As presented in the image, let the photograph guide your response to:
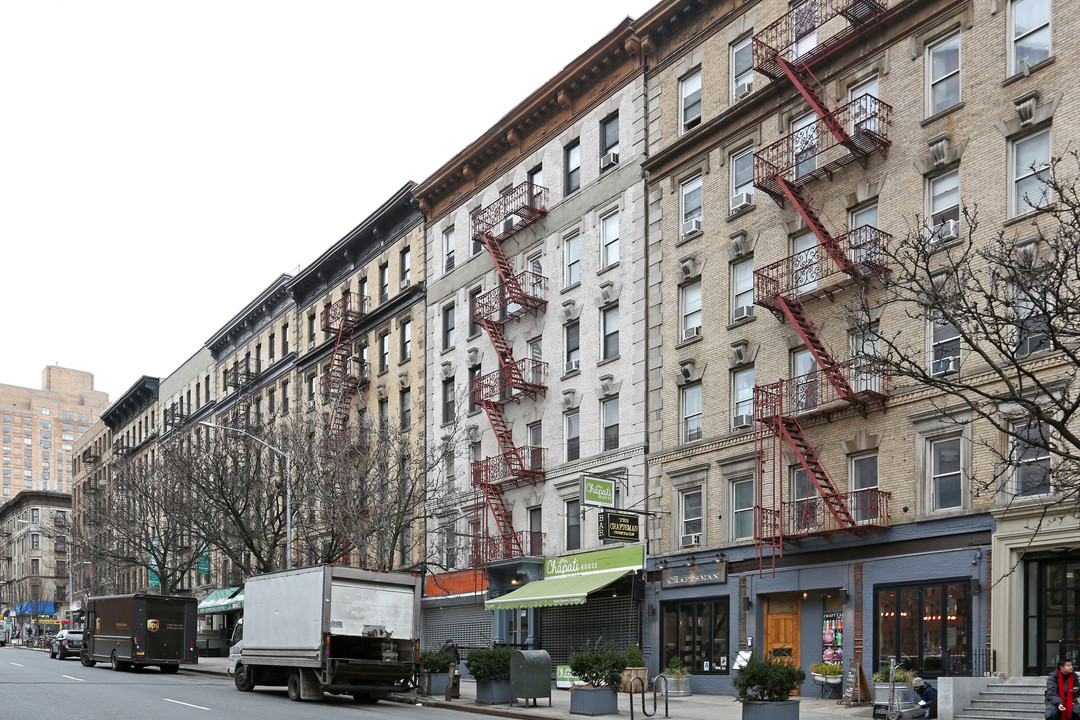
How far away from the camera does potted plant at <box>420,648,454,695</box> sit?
29641 millimetres

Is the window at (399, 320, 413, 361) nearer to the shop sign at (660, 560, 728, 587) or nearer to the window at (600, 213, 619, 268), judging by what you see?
the window at (600, 213, 619, 268)

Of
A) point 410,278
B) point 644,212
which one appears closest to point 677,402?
point 644,212

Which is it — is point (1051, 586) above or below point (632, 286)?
below

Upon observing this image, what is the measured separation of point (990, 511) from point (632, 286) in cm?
1450

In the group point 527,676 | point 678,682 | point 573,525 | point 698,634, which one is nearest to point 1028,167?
point 698,634

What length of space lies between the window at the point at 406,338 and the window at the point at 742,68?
20.5 meters

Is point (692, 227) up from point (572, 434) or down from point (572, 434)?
up

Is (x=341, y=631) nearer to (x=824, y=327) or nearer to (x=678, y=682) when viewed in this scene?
(x=678, y=682)

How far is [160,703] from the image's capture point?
2353 cm

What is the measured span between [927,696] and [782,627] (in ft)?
21.5

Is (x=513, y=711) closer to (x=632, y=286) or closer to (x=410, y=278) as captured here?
(x=632, y=286)

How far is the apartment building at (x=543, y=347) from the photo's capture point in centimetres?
3488

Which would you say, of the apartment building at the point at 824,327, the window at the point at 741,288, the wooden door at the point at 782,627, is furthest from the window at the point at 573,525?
the window at the point at 741,288

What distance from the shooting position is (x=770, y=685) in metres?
20.2
